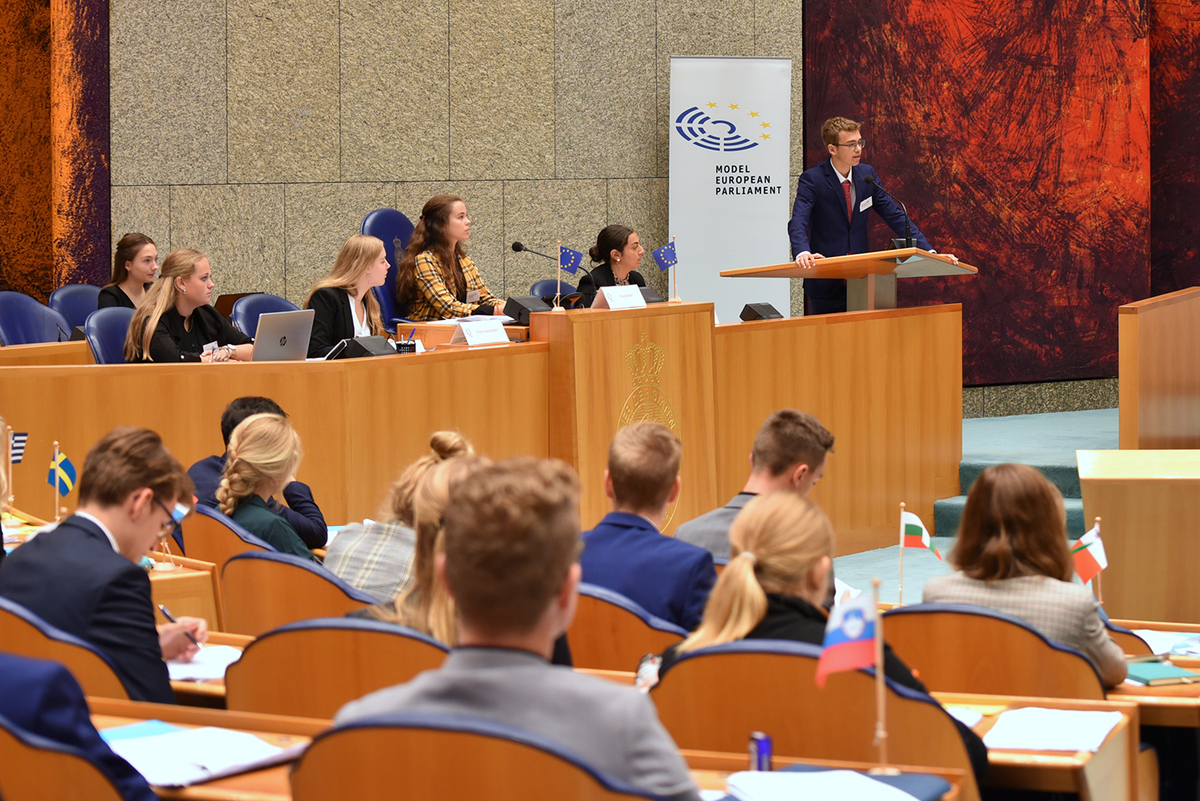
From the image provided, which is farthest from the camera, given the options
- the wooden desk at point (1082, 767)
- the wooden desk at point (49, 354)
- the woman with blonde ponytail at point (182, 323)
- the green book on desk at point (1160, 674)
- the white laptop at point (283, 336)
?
the wooden desk at point (49, 354)

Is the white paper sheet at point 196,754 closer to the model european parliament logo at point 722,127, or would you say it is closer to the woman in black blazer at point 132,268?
the woman in black blazer at point 132,268

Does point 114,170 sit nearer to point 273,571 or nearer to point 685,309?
point 685,309

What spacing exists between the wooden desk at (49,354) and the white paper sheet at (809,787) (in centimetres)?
466

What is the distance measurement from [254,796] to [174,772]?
5.9 inches

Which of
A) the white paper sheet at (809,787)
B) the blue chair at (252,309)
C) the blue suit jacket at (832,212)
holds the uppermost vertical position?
the blue suit jacket at (832,212)

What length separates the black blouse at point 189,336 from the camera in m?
5.22

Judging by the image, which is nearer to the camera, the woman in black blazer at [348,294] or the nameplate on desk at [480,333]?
the nameplate on desk at [480,333]

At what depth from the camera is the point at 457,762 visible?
136 cm

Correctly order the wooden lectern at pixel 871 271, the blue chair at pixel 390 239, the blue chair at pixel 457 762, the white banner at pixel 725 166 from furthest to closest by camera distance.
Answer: the white banner at pixel 725 166, the blue chair at pixel 390 239, the wooden lectern at pixel 871 271, the blue chair at pixel 457 762

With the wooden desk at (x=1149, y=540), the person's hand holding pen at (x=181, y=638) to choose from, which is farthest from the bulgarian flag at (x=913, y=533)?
the person's hand holding pen at (x=181, y=638)

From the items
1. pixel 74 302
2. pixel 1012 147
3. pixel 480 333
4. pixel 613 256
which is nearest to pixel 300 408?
pixel 480 333

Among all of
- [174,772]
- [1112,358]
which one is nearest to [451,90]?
[1112,358]

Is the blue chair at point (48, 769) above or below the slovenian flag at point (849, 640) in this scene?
below

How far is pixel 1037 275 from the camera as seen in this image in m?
9.70
